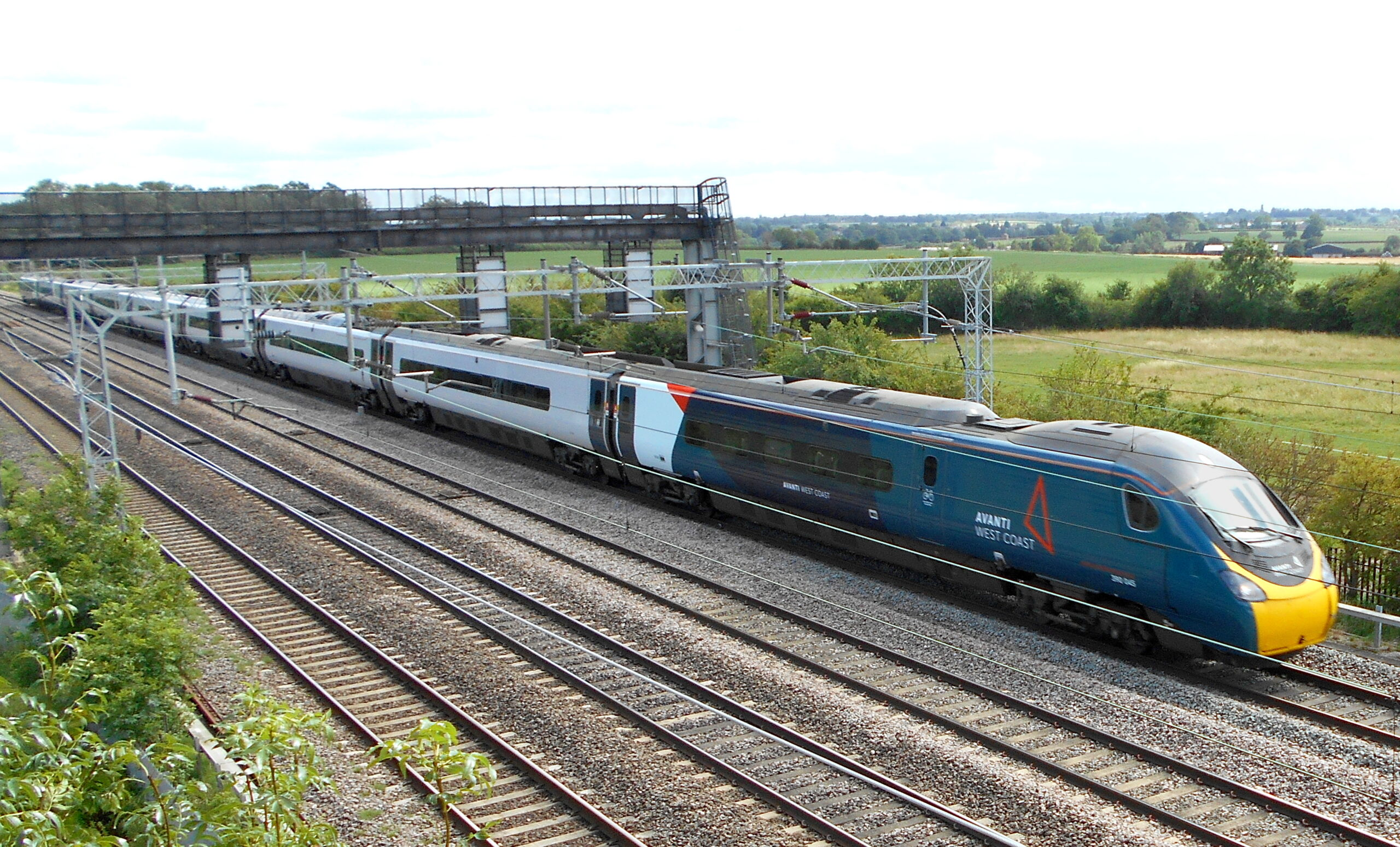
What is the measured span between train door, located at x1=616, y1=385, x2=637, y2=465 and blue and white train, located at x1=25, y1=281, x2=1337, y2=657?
5cm

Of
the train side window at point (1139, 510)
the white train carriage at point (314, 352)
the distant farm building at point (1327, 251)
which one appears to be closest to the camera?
the train side window at point (1139, 510)

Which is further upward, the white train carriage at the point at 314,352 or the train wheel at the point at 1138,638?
the white train carriage at the point at 314,352

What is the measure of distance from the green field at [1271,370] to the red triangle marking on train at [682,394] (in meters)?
13.9

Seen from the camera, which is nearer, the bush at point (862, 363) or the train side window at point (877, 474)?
the train side window at point (877, 474)

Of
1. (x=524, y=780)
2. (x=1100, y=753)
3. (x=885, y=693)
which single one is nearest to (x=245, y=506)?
(x=524, y=780)

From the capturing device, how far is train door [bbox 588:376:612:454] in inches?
942

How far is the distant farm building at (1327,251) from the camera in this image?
10162cm

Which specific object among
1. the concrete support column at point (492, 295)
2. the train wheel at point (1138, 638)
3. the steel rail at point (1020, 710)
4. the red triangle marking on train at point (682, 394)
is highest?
the concrete support column at point (492, 295)

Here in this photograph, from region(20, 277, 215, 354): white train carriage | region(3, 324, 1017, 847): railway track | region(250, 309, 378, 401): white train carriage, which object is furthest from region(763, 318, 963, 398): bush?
region(20, 277, 215, 354): white train carriage

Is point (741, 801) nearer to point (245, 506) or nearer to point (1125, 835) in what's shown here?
point (1125, 835)

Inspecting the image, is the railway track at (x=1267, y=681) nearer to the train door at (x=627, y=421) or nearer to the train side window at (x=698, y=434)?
the train side window at (x=698, y=434)

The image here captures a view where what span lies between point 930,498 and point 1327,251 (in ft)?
352

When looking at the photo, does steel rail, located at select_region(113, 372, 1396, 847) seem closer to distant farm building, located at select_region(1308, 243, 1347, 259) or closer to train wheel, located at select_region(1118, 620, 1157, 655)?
train wheel, located at select_region(1118, 620, 1157, 655)

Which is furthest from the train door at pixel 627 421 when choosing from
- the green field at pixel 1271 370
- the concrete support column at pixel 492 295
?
the green field at pixel 1271 370
